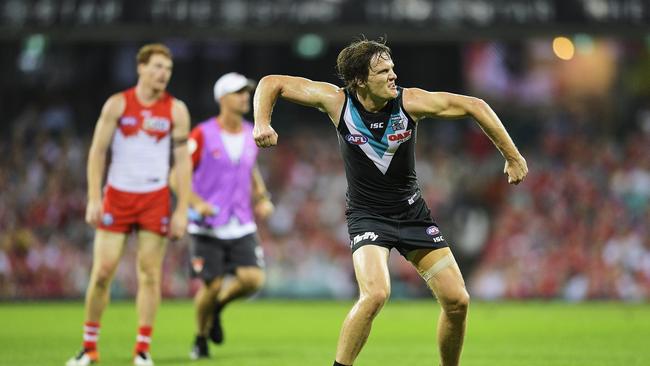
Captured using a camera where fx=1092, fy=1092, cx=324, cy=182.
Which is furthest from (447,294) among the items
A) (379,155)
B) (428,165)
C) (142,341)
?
(428,165)

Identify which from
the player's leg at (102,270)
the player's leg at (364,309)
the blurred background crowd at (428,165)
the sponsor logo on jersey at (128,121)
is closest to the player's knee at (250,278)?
the player's leg at (102,270)

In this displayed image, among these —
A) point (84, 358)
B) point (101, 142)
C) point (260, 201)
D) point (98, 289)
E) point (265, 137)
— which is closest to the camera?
point (265, 137)

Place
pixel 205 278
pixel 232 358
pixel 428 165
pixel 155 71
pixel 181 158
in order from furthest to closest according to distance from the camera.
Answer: pixel 428 165
pixel 205 278
pixel 232 358
pixel 181 158
pixel 155 71

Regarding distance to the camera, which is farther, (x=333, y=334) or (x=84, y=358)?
(x=333, y=334)

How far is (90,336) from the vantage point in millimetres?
9812

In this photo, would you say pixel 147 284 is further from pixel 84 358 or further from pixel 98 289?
pixel 84 358

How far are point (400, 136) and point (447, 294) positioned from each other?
1.16 metres

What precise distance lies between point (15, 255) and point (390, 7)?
30.6 ft

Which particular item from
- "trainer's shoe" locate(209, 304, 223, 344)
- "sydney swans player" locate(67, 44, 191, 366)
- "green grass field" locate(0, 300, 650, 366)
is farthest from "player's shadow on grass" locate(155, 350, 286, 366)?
"sydney swans player" locate(67, 44, 191, 366)

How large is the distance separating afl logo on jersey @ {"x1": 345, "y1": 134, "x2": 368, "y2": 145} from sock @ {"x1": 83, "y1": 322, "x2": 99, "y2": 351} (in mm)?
3446

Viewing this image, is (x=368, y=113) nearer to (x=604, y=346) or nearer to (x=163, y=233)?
(x=163, y=233)

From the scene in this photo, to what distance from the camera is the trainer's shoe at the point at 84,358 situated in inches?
380

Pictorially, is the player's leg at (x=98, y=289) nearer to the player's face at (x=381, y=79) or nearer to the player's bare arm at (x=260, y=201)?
the player's bare arm at (x=260, y=201)

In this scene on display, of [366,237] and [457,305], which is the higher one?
[366,237]
